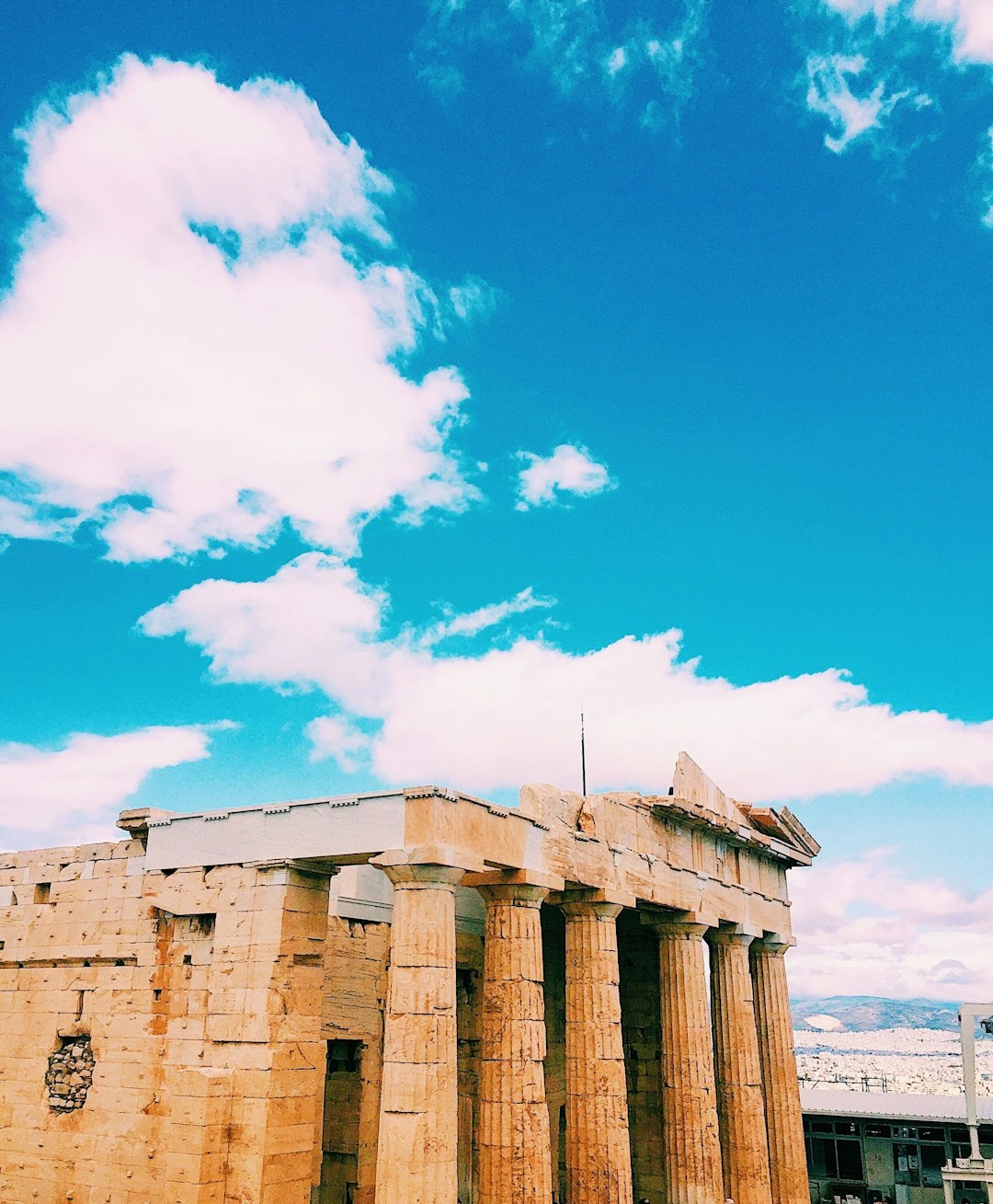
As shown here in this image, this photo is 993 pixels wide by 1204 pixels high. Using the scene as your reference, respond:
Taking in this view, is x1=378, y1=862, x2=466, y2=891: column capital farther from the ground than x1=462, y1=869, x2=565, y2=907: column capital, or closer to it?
closer to it

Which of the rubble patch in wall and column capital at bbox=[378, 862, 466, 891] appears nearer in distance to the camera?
column capital at bbox=[378, 862, 466, 891]

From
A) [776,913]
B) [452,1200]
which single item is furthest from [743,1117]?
[452,1200]

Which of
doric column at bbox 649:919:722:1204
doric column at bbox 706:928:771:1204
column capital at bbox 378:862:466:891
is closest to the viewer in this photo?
column capital at bbox 378:862:466:891

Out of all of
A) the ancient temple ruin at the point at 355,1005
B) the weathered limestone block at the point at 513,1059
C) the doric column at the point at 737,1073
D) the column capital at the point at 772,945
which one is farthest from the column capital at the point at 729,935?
the weathered limestone block at the point at 513,1059

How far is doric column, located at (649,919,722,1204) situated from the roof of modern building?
59.7ft

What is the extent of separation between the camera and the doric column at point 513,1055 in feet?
60.4

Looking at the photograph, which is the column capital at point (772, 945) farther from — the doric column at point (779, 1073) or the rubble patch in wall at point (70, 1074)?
the rubble patch in wall at point (70, 1074)

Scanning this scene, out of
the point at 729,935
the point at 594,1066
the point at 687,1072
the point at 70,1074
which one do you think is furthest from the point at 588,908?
the point at 70,1074

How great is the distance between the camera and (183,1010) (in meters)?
19.4

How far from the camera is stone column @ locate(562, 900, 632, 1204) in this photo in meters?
20.6

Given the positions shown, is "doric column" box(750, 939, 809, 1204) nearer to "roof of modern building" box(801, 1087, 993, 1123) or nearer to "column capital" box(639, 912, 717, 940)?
"column capital" box(639, 912, 717, 940)

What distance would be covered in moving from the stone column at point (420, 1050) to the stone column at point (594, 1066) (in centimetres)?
495

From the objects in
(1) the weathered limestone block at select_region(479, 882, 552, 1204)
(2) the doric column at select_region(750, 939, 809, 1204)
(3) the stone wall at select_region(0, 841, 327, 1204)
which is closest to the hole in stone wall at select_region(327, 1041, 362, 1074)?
(3) the stone wall at select_region(0, 841, 327, 1204)

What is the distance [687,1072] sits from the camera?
79.9 ft
